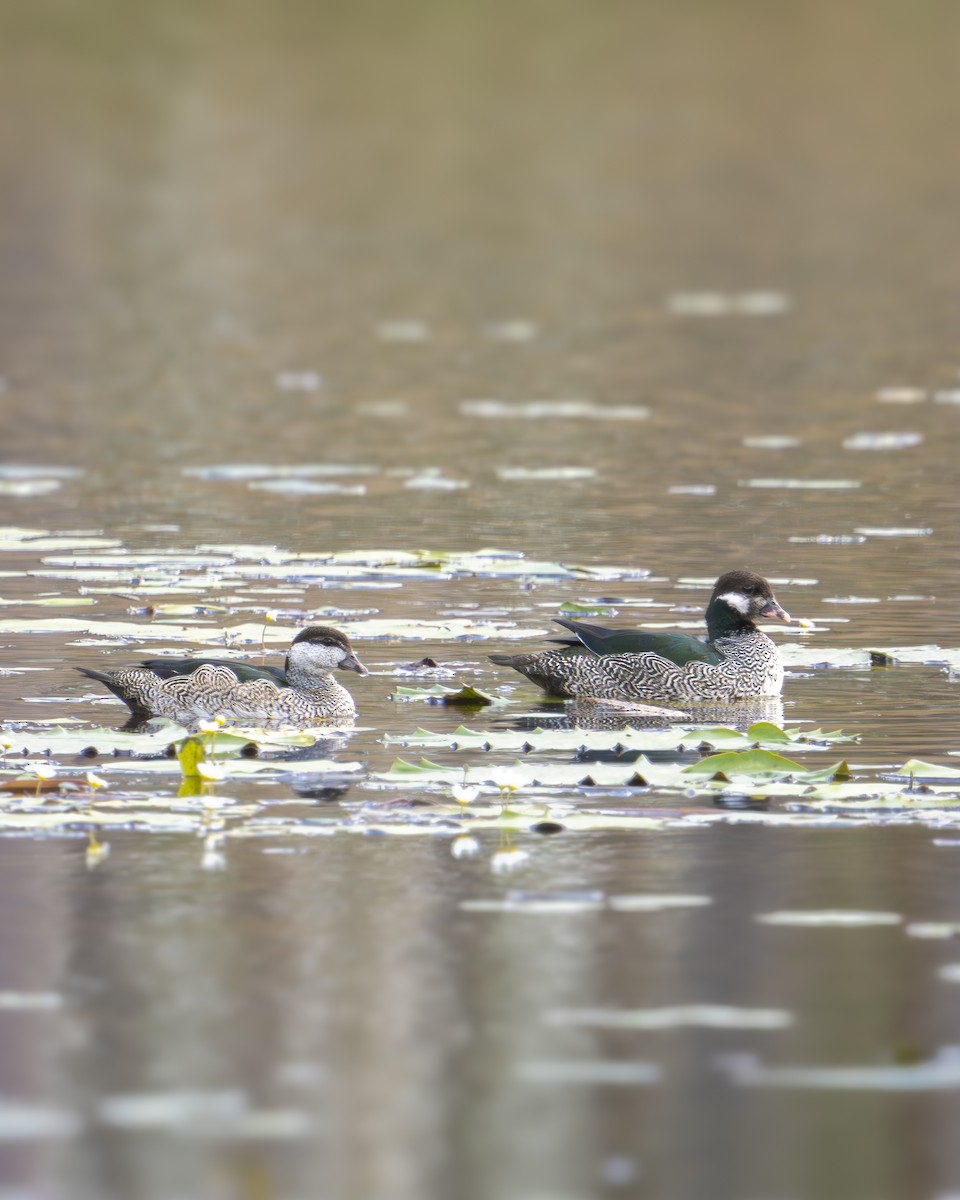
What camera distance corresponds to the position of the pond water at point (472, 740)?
7633 mm

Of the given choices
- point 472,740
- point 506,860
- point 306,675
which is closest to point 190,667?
point 306,675

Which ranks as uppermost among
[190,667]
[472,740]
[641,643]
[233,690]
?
[641,643]

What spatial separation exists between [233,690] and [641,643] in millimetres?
2236

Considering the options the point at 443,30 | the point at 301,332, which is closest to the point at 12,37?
the point at 443,30

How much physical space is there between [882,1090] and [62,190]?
1923 inches

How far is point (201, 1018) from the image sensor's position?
27.6 ft

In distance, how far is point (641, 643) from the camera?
14570 mm

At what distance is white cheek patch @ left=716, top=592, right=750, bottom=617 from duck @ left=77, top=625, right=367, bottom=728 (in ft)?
7.85

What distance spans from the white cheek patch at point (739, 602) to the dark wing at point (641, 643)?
42 cm

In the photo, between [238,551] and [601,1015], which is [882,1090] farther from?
[238,551]

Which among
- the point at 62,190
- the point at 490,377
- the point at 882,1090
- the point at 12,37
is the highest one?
the point at 12,37

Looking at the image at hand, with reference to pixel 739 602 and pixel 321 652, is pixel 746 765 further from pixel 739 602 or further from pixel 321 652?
pixel 739 602

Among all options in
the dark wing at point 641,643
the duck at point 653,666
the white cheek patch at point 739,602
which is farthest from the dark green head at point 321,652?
the white cheek patch at point 739,602

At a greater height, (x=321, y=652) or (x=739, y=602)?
(x=739, y=602)
